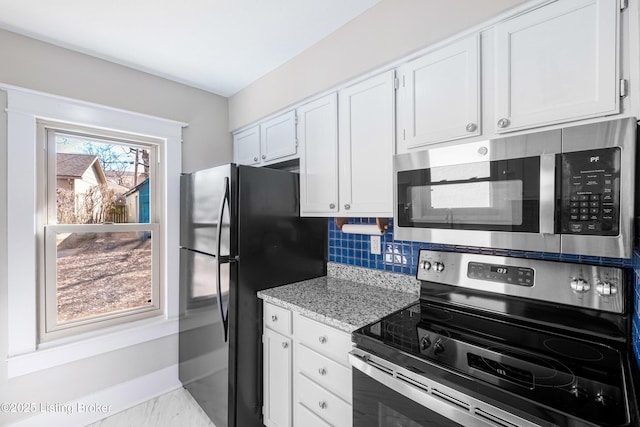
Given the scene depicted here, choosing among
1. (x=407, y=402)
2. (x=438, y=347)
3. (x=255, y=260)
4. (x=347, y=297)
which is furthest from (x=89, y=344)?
(x=438, y=347)

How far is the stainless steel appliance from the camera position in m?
0.80

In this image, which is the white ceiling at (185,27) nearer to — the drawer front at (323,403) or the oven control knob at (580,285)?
the oven control knob at (580,285)

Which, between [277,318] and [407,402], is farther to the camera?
[277,318]

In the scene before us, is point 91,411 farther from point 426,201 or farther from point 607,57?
point 607,57

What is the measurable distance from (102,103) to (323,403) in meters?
2.34

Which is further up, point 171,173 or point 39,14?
point 39,14

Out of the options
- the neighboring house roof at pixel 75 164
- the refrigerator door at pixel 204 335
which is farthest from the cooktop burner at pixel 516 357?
the neighboring house roof at pixel 75 164

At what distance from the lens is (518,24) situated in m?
1.13

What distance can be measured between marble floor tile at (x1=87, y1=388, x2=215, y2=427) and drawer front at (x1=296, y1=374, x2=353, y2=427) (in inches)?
35.4

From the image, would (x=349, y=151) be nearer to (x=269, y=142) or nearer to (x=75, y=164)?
(x=269, y=142)

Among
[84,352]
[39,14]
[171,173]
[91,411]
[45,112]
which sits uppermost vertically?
[39,14]

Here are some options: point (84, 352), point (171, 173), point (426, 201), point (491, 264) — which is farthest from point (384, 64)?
point (84, 352)

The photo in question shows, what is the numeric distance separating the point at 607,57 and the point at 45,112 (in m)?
2.78

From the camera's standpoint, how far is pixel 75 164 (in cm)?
209
